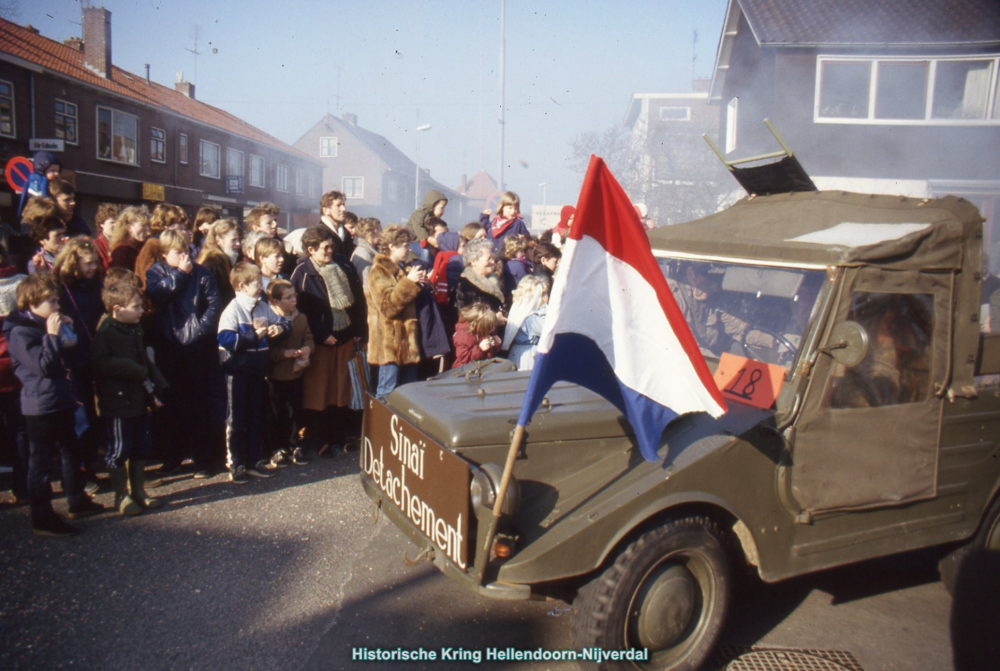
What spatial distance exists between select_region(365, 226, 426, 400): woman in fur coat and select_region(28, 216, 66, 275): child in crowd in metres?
2.37

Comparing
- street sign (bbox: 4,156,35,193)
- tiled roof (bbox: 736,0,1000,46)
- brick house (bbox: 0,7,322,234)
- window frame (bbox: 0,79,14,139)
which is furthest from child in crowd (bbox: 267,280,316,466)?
window frame (bbox: 0,79,14,139)

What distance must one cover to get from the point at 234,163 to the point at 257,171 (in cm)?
283

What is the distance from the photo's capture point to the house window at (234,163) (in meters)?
33.4

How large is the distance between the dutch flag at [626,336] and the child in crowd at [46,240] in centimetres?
443

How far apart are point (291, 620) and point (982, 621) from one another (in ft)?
12.6

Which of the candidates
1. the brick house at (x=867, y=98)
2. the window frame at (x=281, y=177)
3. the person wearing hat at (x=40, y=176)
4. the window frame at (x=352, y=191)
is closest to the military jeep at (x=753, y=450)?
the person wearing hat at (x=40, y=176)

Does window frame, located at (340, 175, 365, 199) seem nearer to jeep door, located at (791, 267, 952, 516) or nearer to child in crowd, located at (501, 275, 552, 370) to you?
child in crowd, located at (501, 275, 552, 370)

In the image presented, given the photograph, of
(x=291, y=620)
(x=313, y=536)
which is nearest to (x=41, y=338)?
(x=313, y=536)

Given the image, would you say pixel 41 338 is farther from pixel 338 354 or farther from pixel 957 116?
pixel 957 116

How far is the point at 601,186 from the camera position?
2.77 meters

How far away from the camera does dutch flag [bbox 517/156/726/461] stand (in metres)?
2.78

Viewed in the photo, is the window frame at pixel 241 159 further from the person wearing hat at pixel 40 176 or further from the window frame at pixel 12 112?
the person wearing hat at pixel 40 176

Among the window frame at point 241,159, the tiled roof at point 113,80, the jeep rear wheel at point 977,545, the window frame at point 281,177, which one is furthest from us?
the window frame at point 281,177

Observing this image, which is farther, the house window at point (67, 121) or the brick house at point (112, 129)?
the house window at point (67, 121)
